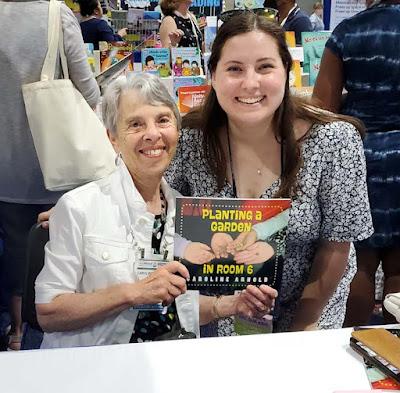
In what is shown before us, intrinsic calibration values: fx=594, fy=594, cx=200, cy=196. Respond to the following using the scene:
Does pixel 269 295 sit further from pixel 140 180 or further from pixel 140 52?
pixel 140 52

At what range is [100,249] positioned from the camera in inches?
53.5

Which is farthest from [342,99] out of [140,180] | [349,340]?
[349,340]

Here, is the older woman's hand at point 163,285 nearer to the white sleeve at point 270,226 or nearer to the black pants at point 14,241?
the white sleeve at point 270,226

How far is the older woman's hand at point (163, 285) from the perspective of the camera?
4.25ft

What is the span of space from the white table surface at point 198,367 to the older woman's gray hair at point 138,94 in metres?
0.56

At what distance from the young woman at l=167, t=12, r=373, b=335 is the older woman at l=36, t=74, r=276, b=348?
0.50 ft

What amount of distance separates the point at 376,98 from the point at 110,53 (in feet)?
7.18

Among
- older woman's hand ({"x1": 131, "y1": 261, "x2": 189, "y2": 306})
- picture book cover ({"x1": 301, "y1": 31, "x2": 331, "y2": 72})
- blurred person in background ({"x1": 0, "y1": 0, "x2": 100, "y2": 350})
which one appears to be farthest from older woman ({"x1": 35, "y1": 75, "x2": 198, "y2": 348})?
A: picture book cover ({"x1": 301, "y1": 31, "x2": 331, "y2": 72})

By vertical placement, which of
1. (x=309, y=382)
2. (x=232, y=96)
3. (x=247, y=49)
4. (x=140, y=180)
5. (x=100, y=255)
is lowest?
(x=309, y=382)

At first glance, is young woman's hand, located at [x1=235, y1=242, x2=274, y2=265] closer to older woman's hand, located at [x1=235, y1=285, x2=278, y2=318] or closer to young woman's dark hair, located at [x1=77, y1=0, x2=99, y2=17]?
older woman's hand, located at [x1=235, y1=285, x2=278, y2=318]

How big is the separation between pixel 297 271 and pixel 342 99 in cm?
84

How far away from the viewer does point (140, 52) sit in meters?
3.69

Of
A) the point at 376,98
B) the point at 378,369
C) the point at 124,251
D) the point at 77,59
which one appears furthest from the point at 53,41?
the point at 378,369

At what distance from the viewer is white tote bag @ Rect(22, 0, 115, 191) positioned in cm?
197
